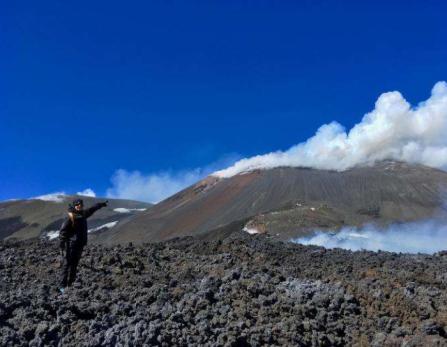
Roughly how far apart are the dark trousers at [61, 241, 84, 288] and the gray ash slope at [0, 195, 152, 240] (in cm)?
9641

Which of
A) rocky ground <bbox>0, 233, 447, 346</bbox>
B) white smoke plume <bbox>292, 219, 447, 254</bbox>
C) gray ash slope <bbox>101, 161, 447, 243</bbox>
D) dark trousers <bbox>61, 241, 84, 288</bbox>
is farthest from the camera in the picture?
gray ash slope <bbox>101, 161, 447, 243</bbox>

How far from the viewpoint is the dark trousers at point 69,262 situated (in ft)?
32.4

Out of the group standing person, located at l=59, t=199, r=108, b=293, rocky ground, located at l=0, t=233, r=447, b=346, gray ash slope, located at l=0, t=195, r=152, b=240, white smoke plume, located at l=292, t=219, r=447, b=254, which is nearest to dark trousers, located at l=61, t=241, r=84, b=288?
standing person, located at l=59, t=199, r=108, b=293

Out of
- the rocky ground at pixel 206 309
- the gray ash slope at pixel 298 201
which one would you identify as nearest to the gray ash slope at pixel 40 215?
the gray ash slope at pixel 298 201

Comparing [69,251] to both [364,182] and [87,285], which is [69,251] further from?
[364,182]

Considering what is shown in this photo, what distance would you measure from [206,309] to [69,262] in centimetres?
292

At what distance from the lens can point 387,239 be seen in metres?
38.5

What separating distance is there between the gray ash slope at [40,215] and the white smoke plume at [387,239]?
66.4 metres

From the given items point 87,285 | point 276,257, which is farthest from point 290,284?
point 276,257

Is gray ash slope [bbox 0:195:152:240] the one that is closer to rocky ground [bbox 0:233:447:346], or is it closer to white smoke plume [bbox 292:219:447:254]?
white smoke plume [bbox 292:219:447:254]

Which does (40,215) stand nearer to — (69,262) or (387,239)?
(387,239)

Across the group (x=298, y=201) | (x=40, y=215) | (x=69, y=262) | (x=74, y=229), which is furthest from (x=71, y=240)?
(x=40, y=215)

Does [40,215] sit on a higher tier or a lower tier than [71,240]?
higher

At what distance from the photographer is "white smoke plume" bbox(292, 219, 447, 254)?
110 ft
